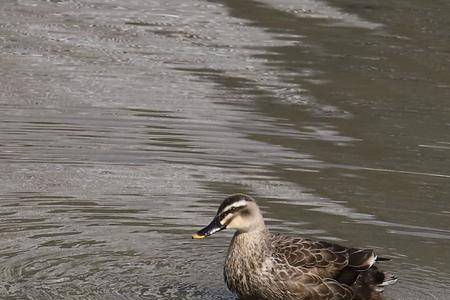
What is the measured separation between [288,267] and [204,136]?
3823 mm

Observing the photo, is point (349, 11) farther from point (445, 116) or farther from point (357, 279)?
point (357, 279)

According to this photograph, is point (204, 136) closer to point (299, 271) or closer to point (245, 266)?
point (245, 266)

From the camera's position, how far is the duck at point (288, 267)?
36.2 ft

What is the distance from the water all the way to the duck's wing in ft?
1.23

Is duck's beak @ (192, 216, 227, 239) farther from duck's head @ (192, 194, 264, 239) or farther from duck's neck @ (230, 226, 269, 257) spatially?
duck's neck @ (230, 226, 269, 257)

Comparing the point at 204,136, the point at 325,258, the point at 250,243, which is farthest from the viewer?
the point at 204,136

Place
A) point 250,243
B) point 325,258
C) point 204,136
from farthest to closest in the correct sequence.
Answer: point 204,136, point 250,243, point 325,258

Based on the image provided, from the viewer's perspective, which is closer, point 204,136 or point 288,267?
point 288,267

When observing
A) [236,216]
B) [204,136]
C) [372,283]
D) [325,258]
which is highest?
[236,216]

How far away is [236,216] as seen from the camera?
1110 centimetres

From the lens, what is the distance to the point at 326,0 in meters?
20.4

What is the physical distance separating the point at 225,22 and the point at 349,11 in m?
1.71

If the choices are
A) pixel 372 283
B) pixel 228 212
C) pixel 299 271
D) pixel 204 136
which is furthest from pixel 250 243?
pixel 204 136

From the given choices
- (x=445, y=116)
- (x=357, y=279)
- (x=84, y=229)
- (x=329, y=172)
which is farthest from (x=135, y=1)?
(x=357, y=279)
